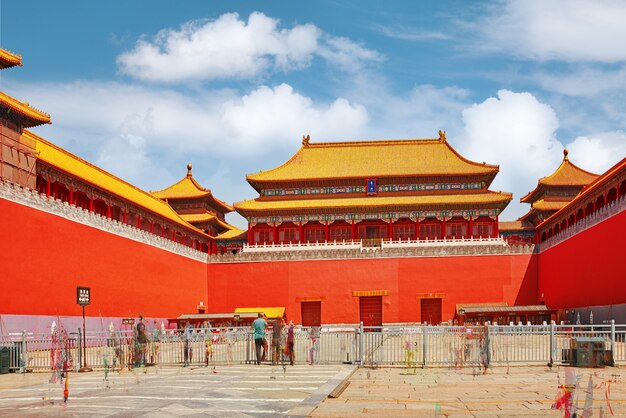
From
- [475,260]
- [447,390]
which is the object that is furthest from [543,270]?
[447,390]

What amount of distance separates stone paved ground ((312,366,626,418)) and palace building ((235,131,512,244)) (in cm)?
2752

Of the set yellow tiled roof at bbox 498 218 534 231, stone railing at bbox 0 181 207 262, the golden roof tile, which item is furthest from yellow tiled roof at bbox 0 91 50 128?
yellow tiled roof at bbox 498 218 534 231

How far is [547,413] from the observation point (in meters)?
9.59

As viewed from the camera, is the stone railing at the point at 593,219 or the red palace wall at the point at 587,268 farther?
the red palace wall at the point at 587,268

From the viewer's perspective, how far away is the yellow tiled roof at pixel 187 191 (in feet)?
164

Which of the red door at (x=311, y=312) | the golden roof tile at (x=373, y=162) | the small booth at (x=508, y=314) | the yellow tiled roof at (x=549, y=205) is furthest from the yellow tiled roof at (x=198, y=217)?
the yellow tiled roof at (x=549, y=205)

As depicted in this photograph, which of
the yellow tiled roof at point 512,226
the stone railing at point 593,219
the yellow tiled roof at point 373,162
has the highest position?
the yellow tiled roof at point 373,162

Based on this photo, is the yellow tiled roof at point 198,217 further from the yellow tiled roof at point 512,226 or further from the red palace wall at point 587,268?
the red palace wall at point 587,268

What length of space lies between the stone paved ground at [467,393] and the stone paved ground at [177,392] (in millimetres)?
592

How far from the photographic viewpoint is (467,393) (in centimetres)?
1180

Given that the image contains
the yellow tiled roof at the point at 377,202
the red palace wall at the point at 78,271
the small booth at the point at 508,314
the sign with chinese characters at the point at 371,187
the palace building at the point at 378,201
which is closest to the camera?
the red palace wall at the point at 78,271

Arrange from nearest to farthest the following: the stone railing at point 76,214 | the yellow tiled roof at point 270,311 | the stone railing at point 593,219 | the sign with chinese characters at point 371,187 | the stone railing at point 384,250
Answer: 1. the stone railing at point 76,214
2. the stone railing at point 593,219
3. the yellow tiled roof at point 270,311
4. the stone railing at point 384,250
5. the sign with chinese characters at point 371,187

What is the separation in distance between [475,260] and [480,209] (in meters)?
4.29

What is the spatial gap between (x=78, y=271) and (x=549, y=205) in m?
31.5
